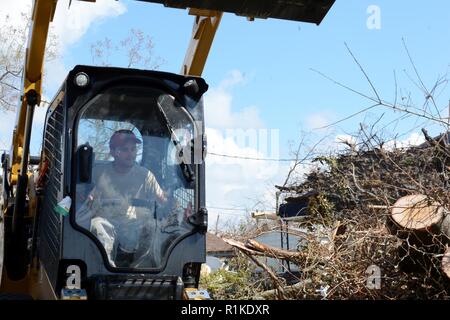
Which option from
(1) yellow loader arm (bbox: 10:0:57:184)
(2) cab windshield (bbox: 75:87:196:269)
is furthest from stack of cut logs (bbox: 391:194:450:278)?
(1) yellow loader arm (bbox: 10:0:57:184)

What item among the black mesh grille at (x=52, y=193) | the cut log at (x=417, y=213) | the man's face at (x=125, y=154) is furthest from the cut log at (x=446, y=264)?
the black mesh grille at (x=52, y=193)

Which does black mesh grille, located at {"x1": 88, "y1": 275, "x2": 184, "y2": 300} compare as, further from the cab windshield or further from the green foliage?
the green foliage

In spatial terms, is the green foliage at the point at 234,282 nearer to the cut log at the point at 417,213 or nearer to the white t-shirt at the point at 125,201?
the cut log at the point at 417,213

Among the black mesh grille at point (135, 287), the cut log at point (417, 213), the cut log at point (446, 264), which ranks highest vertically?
the cut log at point (417, 213)

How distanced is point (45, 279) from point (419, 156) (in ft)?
14.3

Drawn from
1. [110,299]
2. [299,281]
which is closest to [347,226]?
[299,281]

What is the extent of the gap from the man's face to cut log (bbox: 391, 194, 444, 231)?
266cm

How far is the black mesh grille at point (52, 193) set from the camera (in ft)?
15.2

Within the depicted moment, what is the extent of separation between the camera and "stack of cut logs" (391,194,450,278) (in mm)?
6004

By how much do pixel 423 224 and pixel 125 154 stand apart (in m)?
2.78

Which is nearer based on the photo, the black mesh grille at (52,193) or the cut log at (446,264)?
the black mesh grille at (52,193)

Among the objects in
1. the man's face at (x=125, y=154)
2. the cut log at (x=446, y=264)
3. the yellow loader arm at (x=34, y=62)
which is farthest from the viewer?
the cut log at (x=446, y=264)

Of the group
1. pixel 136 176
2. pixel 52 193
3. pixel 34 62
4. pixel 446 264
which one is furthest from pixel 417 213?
pixel 34 62

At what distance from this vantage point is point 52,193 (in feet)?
16.4
